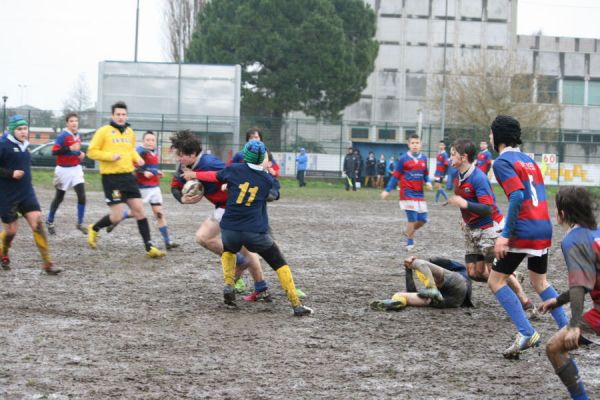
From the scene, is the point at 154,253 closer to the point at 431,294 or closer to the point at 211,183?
the point at 211,183

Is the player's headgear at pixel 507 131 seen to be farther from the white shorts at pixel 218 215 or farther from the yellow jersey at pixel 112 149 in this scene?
the yellow jersey at pixel 112 149

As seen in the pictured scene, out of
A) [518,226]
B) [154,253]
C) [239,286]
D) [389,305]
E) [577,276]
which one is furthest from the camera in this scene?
[154,253]

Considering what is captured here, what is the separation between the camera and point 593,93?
221 ft

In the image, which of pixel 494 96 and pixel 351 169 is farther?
pixel 494 96

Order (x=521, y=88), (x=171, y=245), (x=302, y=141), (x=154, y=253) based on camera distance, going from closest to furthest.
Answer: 1. (x=154, y=253)
2. (x=171, y=245)
3. (x=302, y=141)
4. (x=521, y=88)

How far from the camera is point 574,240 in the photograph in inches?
193

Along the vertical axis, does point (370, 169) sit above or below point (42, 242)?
above

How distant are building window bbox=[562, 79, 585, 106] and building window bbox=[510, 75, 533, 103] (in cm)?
1808

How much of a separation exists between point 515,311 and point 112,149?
23.3 feet

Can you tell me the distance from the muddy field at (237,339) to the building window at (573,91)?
58008 mm

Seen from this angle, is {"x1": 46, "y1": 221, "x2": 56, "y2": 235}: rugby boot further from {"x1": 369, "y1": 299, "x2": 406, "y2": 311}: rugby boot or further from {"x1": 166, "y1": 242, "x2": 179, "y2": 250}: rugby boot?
{"x1": 369, "y1": 299, "x2": 406, "y2": 311}: rugby boot

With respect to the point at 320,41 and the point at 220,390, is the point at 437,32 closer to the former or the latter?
the point at 320,41

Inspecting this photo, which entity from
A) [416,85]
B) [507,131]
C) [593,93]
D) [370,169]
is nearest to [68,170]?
[507,131]

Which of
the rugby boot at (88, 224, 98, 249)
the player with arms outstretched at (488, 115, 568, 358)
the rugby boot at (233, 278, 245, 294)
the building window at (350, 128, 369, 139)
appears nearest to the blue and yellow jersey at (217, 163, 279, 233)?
the rugby boot at (233, 278, 245, 294)
